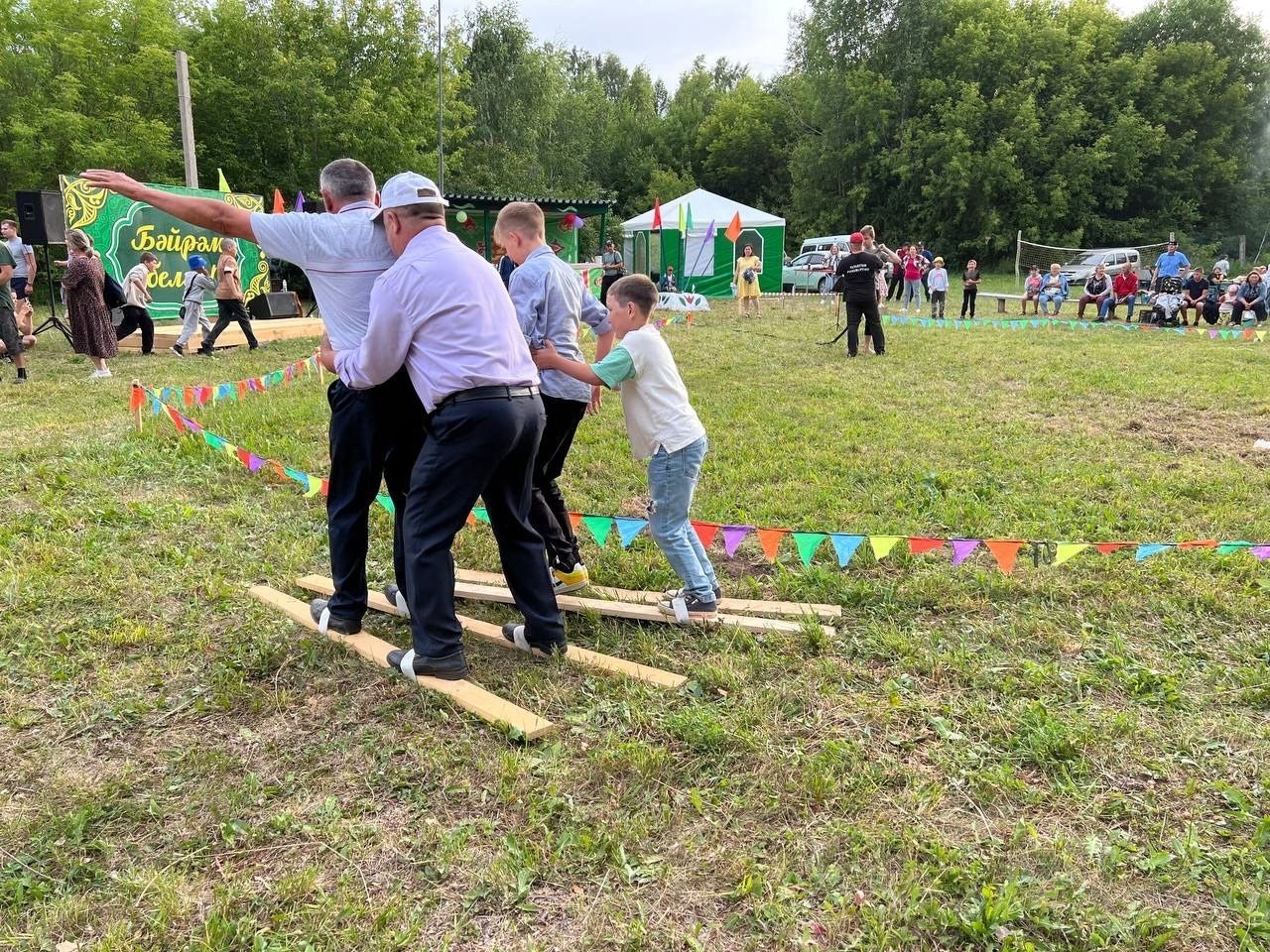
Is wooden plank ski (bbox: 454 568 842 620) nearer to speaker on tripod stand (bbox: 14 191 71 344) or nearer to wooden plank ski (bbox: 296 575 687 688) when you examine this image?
wooden plank ski (bbox: 296 575 687 688)

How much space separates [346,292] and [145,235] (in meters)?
13.7

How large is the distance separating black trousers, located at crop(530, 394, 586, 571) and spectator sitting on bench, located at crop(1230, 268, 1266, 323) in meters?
17.0

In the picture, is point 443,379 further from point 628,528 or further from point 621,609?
point 628,528

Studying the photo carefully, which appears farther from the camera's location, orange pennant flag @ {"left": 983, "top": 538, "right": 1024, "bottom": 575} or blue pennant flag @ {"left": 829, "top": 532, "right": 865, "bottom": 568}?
blue pennant flag @ {"left": 829, "top": 532, "right": 865, "bottom": 568}

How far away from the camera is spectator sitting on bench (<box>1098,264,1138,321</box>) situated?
17.5 m

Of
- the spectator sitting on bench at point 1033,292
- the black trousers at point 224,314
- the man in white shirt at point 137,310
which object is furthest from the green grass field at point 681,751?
the spectator sitting on bench at point 1033,292

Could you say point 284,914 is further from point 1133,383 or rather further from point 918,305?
point 918,305

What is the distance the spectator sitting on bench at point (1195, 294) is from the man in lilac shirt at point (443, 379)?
17.7m

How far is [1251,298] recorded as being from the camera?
638 inches

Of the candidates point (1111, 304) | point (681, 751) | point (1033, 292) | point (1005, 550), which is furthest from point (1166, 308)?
point (681, 751)

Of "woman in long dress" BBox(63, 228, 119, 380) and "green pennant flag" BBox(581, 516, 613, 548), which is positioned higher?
"woman in long dress" BBox(63, 228, 119, 380)

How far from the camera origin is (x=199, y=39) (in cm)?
2661

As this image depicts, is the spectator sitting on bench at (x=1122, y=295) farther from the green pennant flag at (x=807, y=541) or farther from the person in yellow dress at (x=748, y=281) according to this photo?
the green pennant flag at (x=807, y=541)

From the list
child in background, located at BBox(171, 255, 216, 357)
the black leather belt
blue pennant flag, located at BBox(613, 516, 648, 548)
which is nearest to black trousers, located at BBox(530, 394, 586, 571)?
blue pennant flag, located at BBox(613, 516, 648, 548)
